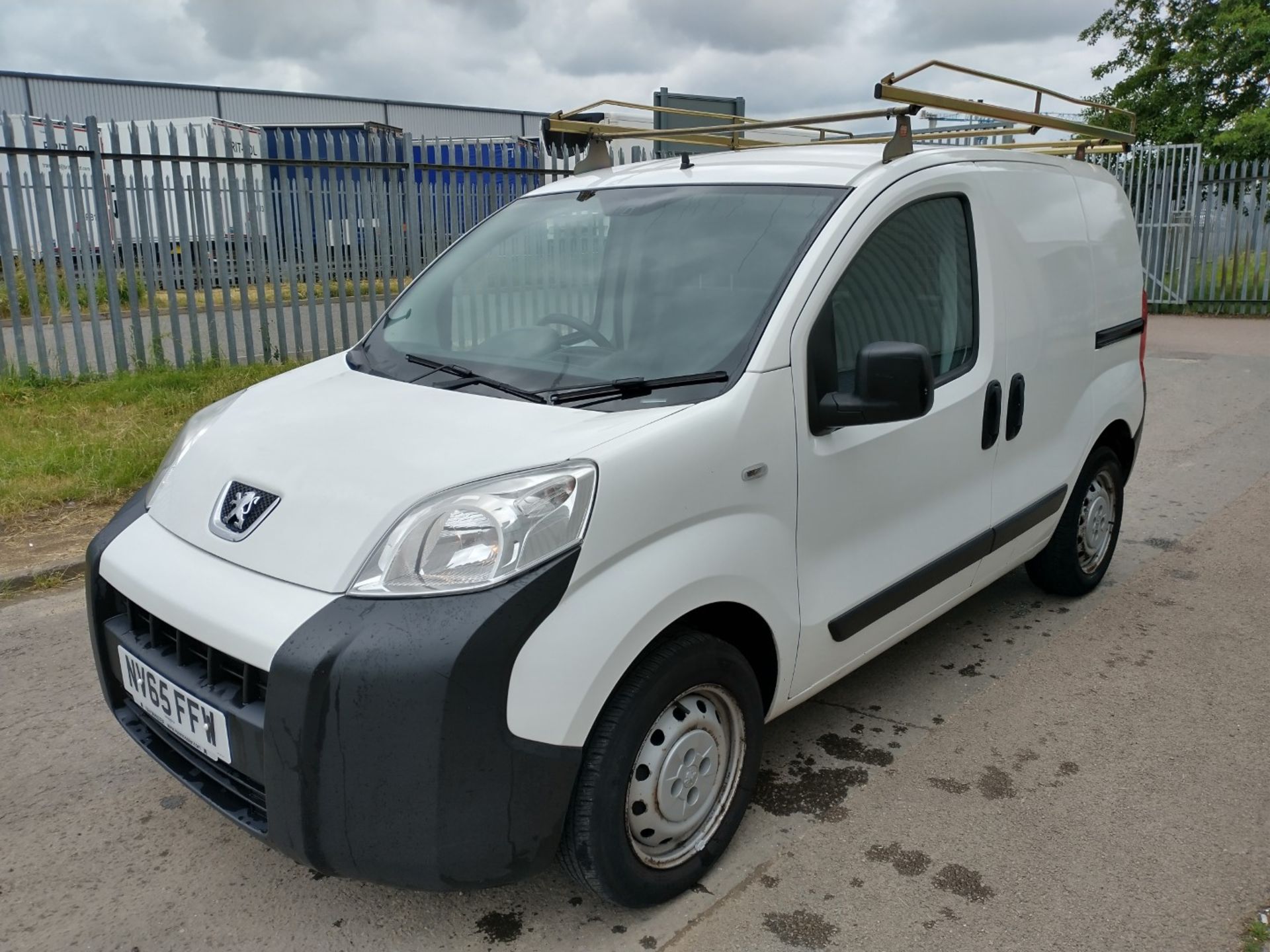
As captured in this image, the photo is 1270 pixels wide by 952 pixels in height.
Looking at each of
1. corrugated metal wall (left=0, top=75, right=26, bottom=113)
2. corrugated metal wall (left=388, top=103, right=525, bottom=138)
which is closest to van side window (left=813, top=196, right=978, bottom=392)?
corrugated metal wall (left=0, top=75, right=26, bottom=113)

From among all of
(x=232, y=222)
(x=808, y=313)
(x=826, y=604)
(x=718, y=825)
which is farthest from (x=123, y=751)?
(x=232, y=222)

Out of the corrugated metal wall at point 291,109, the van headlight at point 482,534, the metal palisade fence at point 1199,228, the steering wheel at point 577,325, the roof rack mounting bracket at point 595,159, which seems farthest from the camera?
the corrugated metal wall at point 291,109

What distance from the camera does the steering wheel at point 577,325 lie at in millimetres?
2910

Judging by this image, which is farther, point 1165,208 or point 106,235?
point 1165,208

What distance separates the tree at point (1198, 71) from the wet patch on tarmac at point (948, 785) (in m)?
18.2

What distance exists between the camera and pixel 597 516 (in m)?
2.20

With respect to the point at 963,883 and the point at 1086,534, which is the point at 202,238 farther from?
the point at 963,883

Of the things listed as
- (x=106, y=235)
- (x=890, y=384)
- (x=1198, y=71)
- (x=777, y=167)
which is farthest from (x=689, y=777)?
(x=1198, y=71)

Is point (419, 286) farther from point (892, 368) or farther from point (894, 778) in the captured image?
point (894, 778)

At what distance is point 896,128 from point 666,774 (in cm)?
200

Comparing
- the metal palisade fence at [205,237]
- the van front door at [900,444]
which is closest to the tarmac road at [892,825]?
the van front door at [900,444]

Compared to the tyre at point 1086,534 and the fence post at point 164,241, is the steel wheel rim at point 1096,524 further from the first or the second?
the fence post at point 164,241

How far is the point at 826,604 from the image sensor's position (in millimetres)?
2828

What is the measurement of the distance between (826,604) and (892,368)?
0.68m
